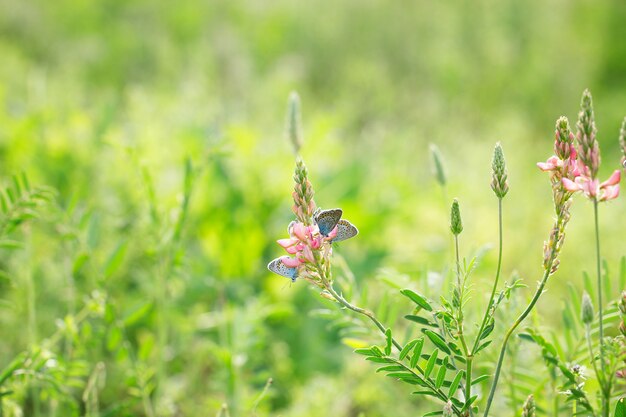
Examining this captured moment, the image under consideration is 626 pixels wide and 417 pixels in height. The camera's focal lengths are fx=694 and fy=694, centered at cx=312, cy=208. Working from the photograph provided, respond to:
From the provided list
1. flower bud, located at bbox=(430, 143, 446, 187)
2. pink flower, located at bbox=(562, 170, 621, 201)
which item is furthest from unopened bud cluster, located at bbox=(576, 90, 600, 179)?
flower bud, located at bbox=(430, 143, 446, 187)

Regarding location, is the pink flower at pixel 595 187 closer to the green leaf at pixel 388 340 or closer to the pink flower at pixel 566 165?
the pink flower at pixel 566 165

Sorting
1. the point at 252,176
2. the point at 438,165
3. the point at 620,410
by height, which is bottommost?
the point at 620,410

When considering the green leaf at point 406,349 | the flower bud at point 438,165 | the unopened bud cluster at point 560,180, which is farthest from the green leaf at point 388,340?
the flower bud at point 438,165

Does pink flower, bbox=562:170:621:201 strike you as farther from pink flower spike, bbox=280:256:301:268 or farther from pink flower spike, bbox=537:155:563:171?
pink flower spike, bbox=280:256:301:268

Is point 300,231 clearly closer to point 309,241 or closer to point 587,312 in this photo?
point 309,241

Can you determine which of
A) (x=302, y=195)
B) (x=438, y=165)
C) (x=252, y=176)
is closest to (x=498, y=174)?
(x=302, y=195)

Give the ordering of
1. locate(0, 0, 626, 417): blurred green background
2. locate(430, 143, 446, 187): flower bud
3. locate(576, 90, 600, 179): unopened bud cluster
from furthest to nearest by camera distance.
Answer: locate(0, 0, 626, 417): blurred green background
locate(430, 143, 446, 187): flower bud
locate(576, 90, 600, 179): unopened bud cluster
